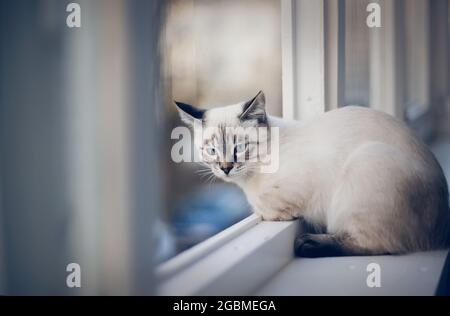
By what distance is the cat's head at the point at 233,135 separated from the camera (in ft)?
3.73

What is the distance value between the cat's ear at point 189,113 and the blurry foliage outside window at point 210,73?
3 centimetres

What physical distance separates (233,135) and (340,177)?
26 cm

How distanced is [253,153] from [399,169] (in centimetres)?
33

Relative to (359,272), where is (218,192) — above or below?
above

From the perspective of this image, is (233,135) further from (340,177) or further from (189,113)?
(340,177)

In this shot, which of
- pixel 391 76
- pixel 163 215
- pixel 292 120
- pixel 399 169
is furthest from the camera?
pixel 391 76

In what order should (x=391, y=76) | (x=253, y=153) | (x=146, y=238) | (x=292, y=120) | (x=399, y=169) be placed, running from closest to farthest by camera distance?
(x=146, y=238) < (x=399, y=169) < (x=253, y=153) < (x=292, y=120) < (x=391, y=76)

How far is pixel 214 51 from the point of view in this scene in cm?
117

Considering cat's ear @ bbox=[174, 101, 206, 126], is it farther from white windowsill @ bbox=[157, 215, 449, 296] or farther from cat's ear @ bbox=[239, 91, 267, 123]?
white windowsill @ bbox=[157, 215, 449, 296]

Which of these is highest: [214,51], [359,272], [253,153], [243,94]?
[214,51]

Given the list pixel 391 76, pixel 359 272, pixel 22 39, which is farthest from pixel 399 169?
pixel 391 76

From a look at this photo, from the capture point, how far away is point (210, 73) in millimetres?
1157

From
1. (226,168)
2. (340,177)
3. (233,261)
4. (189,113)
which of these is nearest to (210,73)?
(189,113)
